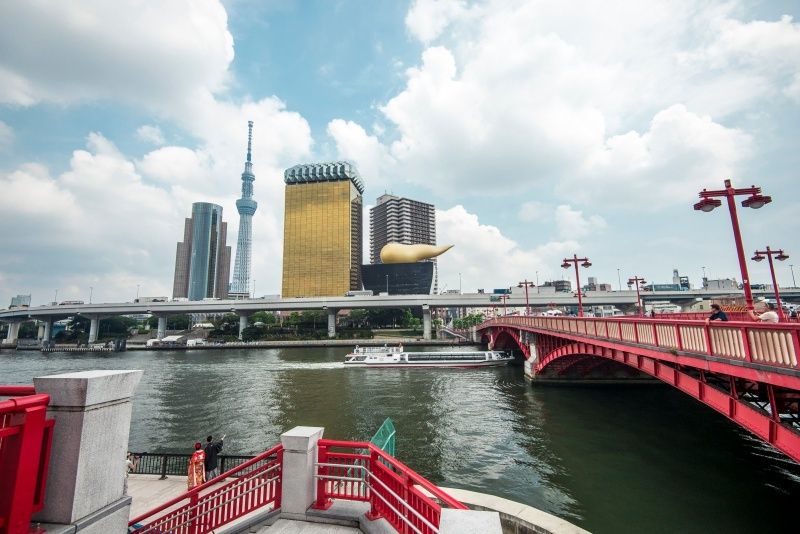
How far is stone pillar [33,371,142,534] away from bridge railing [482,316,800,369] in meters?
12.5

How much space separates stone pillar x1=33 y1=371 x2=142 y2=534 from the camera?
3.88m

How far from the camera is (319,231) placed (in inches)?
6663

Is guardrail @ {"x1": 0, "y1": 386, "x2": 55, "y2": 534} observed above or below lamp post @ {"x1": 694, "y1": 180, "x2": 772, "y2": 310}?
below

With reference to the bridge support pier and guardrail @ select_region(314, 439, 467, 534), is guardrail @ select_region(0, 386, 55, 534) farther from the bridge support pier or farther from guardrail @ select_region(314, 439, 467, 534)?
the bridge support pier

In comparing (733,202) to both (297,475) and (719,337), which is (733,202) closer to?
(719,337)

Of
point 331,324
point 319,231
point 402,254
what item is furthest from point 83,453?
point 402,254

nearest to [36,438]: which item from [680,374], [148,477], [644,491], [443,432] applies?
[148,477]

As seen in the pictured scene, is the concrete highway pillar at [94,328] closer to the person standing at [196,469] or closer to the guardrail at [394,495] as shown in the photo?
the person standing at [196,469]

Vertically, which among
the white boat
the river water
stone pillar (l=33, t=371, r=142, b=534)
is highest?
stone pillar (l=33, t=371, r=142, b=534)

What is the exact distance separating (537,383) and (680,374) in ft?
75.2

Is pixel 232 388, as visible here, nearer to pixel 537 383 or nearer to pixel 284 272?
pixel 537 383

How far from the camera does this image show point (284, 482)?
7.00 m

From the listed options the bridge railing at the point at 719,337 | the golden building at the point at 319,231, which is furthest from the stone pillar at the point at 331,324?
the bridge railing at the point at 719,337

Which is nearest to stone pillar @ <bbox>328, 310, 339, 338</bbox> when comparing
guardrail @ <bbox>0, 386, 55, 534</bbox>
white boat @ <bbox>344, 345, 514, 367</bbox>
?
white boat @ <bbox>344, 345, 514, 367</bbox>
